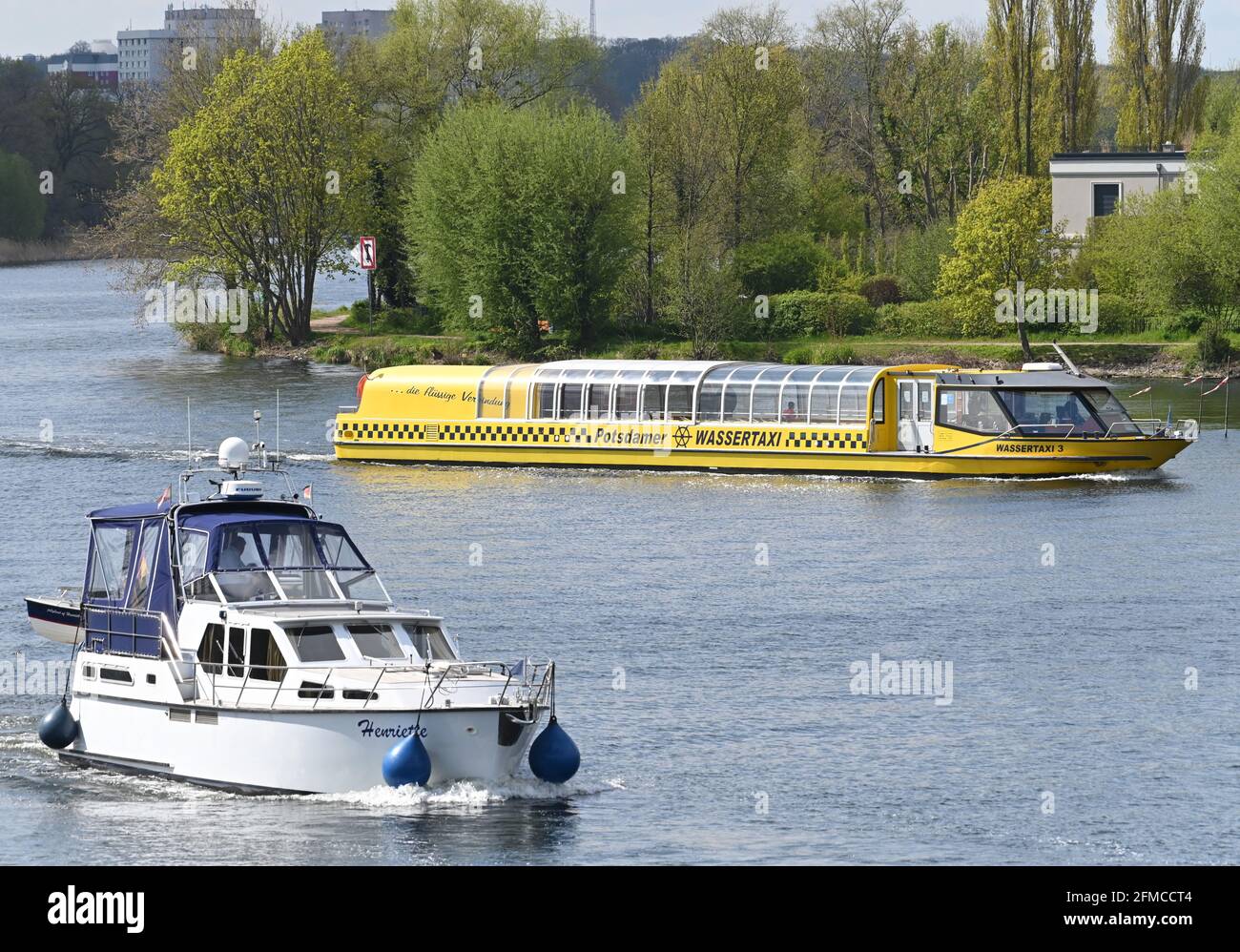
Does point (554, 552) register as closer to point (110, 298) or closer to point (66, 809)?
point (66, 809)

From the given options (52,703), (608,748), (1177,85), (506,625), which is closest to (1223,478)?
(506,625)

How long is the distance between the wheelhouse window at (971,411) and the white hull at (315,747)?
127 feet

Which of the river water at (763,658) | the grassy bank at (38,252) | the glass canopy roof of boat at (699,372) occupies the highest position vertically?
the grassy bank at (38,252)

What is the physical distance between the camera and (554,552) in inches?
2031

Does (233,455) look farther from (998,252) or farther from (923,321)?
(998,252)

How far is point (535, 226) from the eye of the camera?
102 meters

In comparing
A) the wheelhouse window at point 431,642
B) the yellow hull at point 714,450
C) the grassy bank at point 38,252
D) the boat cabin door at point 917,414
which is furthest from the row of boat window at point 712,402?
the grassy bank at point 38,252

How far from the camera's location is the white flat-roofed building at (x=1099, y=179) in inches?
4348

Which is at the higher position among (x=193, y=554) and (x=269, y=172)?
(x=269, y=172)

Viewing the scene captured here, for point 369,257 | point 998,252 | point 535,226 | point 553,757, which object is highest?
point 535,226

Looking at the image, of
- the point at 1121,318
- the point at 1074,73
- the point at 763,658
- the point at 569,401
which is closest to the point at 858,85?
the point at 1074,73

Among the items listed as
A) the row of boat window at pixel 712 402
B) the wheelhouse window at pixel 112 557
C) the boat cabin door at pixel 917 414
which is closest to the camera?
the wheelhouse window at pixel 112 557

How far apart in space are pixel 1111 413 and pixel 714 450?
13602mm

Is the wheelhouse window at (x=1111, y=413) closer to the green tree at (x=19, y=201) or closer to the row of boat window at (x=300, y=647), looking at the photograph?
the row of boat window at (x=300, y=647)
